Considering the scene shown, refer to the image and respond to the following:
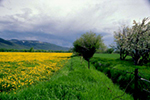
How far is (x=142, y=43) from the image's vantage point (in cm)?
1365

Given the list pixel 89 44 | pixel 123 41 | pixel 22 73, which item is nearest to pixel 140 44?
pixel 123 41

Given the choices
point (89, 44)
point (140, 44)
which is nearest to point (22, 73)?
point (140, 44)

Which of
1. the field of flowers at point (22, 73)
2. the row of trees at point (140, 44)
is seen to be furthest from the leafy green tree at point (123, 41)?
the field of flowers at point (22, 73)

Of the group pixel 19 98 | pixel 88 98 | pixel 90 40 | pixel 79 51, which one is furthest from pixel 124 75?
pixel 79 51

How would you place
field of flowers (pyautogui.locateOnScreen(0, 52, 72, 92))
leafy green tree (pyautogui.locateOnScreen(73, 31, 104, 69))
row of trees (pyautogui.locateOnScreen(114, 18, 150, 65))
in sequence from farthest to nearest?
leafy green tree (pyautogui.locateOnScreen(73, 31, 104, 69)) → row of trees (pyautogui.locateOnScreen(114, 18, 150, 65)) → field of flowers (pyautogui.locateOnScreen(0, 52, 72, 92))

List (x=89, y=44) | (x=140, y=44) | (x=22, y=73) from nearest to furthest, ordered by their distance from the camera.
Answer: (x=22, y=73), (x=140, y=44), (x=89, y=44)

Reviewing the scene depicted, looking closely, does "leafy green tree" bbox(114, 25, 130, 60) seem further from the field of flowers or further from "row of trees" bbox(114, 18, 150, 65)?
the field of flowers

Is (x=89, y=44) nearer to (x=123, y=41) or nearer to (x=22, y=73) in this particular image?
(x=123, y=41)

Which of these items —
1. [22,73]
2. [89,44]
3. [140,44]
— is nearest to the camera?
[22,73]

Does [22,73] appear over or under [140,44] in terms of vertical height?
under

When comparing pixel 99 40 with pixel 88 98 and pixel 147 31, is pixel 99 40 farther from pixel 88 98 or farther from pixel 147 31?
pixel 88 98

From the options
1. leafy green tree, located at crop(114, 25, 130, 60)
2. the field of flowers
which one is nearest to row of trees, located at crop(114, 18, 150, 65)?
leafy green tree, located at crop(114, 25, 130, 60)

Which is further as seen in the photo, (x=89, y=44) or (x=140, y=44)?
(x=89, y=44)

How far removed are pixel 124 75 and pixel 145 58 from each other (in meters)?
7.60
